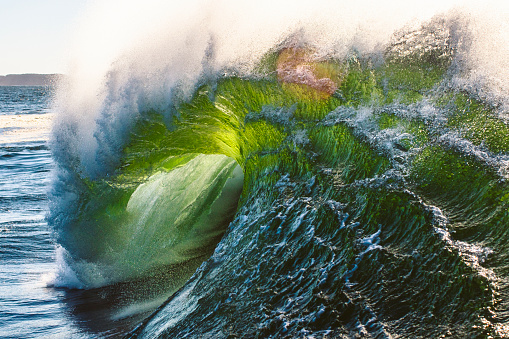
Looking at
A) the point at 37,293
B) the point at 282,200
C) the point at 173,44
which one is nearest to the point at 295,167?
the point at 282,200

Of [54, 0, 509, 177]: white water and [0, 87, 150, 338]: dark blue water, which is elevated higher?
[54, 0, 509, 177]: white water

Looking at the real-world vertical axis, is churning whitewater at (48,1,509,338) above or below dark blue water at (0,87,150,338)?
above

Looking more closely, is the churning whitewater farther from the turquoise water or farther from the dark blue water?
the dark blue water

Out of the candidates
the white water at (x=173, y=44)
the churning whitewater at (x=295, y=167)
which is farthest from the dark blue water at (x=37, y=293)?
the white water at (x=173, y=44)

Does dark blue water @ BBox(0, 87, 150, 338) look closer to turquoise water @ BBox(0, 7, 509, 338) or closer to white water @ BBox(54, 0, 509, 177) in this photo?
turquoise water @ BBox(0, 7, 509, 338)

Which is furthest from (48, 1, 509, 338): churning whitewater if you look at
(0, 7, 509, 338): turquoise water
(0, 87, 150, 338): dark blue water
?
(0, 87, 150, 338): dark blue water

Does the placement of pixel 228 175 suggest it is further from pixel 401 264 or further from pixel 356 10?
pixel 401 264

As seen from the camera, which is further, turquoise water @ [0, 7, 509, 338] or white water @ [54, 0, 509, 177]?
white water @ [54, 0, 509, 177]

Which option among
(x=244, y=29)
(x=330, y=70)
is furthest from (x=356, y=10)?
(x=244, y=29)

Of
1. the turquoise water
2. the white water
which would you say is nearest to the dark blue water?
the turquoise water
